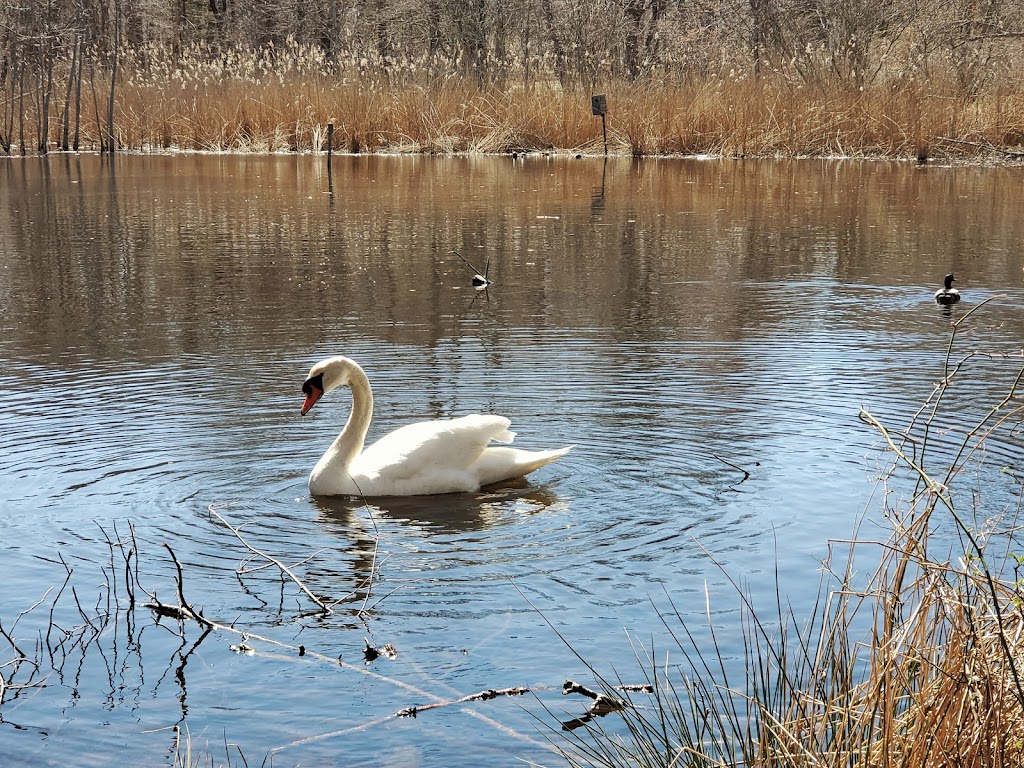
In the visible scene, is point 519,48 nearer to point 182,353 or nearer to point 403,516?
point 182,353

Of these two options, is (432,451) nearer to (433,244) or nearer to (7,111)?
(433,244)

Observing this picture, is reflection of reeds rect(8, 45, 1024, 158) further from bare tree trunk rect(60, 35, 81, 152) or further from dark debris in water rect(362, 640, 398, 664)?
dark debris in water rect(362, 640, 398, 664)

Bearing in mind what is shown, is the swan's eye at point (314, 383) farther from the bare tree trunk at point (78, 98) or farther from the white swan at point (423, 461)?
the bare tree trunk at point (78, 98)

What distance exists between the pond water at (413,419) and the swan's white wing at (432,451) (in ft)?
0.56

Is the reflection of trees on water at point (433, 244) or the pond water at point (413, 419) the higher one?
the reflection of trees on water at point (433, 244)

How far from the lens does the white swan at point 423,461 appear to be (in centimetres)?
641

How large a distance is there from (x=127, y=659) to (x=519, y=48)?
3419 cm

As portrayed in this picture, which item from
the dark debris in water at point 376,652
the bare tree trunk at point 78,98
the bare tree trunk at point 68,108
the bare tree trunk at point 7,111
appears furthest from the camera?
the bare tree trunk at point 78,98

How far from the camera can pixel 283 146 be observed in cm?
2811

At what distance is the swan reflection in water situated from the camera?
240 inches

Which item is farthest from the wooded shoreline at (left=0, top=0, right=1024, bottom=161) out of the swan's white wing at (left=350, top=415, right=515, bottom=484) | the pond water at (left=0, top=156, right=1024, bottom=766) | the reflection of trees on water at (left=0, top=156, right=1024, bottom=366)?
the swan's white wing at (left=350, top=415, right=515, bottom=484)

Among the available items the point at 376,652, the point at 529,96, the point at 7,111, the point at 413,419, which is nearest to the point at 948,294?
the point at 413,419

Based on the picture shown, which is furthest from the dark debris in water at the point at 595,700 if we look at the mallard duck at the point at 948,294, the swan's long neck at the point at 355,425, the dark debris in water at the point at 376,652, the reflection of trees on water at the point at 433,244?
the mallard duck at the point at 948,294

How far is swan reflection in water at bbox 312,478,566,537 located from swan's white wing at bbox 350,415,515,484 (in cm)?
13
